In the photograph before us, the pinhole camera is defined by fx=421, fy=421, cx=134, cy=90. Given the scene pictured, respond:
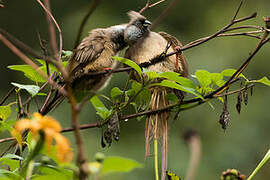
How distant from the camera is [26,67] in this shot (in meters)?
1.30

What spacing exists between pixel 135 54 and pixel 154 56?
85 millimetres

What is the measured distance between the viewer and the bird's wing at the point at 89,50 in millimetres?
1838

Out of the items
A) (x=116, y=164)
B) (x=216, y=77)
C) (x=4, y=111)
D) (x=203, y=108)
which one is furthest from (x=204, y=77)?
(x=203, y=108)

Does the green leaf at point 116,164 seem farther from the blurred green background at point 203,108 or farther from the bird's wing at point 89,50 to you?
the blurred green background at point 203,108

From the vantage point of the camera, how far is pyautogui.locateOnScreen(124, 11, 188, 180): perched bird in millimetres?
1577

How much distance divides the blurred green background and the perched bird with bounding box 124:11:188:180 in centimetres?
251

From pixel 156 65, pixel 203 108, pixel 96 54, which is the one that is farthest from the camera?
pixel 203 108

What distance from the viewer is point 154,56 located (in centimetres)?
178

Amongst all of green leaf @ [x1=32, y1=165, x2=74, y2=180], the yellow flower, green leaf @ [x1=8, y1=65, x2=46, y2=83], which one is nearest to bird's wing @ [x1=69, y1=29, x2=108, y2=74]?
green leaf @ [x1=8, y1=65, x2=46, y2=83]

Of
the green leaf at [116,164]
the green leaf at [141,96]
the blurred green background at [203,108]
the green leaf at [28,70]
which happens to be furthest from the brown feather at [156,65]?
the blurred green background at [203,108]

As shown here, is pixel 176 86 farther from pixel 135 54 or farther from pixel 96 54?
pixel 96 54

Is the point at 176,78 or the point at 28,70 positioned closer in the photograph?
the point at 176,78

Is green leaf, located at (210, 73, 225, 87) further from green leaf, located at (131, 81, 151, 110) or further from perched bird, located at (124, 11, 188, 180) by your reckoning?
perched bird, located at (124, 11, 188, 180)

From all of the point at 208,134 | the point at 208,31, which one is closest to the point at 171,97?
the point at 208,134
